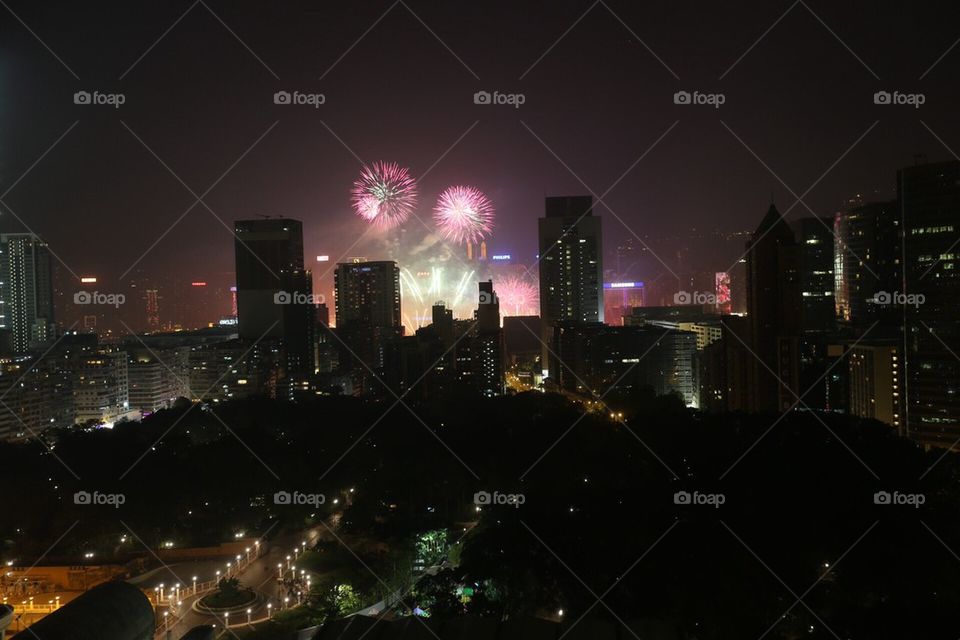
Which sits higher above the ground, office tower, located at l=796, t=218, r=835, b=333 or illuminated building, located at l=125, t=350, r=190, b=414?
office tower, located at l=796, t=218, r=835, b=333

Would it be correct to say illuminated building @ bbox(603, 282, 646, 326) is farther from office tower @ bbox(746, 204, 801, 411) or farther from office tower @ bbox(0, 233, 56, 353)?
office tower @ bbox(0, 233, 56, 353)

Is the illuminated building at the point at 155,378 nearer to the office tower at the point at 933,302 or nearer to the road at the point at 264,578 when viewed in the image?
the road at the point at 264,578

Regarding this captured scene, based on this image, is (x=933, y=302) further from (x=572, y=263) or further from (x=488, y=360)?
(x=572, y=263)

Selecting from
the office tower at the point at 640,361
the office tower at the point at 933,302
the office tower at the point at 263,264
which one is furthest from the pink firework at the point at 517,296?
the office tower at the point at 933,302

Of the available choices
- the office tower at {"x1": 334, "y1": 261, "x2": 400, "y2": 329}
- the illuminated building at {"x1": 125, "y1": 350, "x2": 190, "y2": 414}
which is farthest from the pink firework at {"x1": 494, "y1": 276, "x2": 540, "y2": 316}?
the illuminated building at {"x1": 125, "y1": 350, "x2": 190, "y2": 414}

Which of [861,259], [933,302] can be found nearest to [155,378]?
[933,302]
